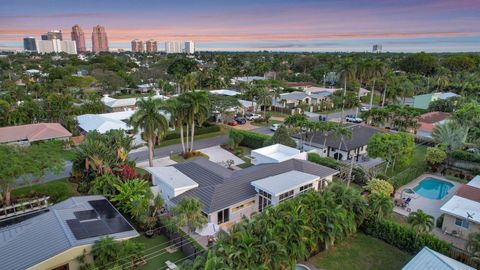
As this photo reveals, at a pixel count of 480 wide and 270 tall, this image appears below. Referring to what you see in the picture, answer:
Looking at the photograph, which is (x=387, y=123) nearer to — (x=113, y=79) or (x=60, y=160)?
(x=60, y=160)

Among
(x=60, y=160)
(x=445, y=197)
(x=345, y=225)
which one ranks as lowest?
(x=445, y=197)

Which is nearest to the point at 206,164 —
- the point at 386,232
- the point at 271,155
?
the point at 271,155

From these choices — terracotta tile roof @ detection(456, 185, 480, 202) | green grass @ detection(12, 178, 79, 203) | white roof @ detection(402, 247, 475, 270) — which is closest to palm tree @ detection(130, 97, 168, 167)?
green grass @ detection(12, 178, 79, 203)

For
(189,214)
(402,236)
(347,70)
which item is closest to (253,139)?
(189,214)

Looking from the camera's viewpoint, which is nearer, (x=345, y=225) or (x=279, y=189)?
(x=345, y=225)

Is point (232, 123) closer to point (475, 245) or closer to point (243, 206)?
point (243, 206)

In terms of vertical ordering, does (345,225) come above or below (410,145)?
below

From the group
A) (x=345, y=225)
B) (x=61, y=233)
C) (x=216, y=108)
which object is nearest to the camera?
(x=61, y=233)
